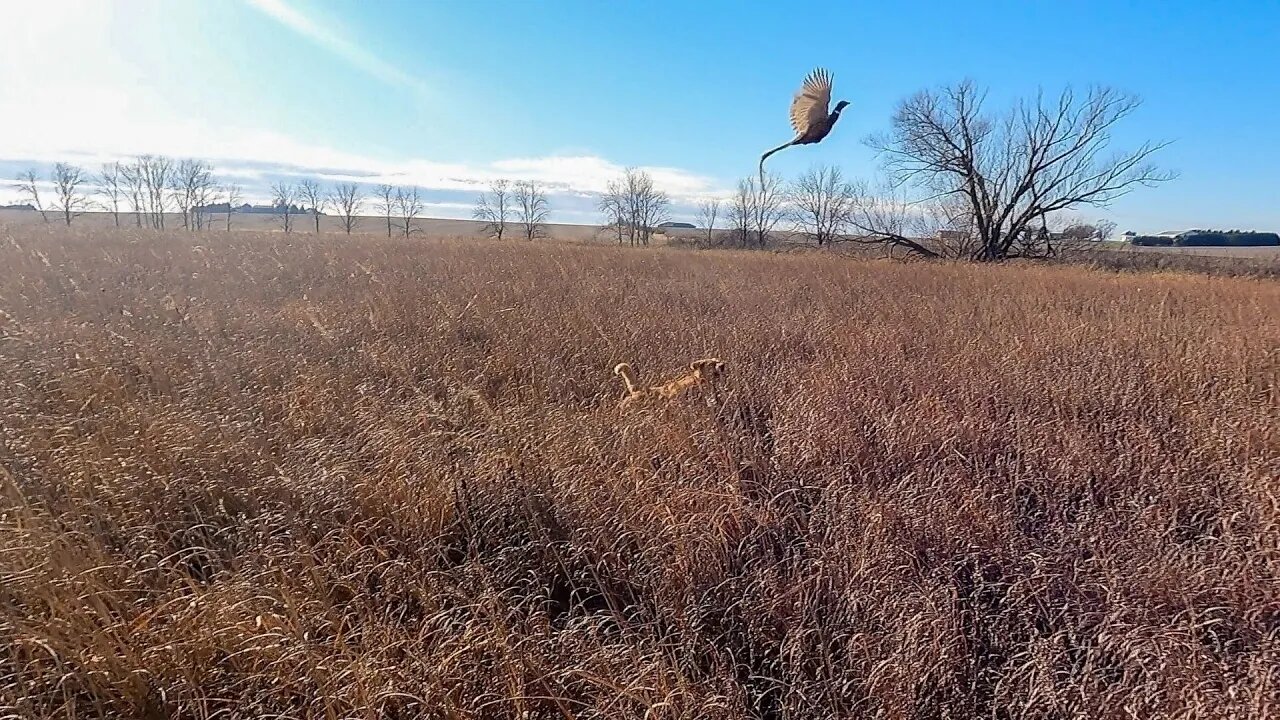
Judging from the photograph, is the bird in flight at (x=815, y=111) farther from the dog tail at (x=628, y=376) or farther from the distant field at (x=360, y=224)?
the distant field at (x=360, y=224)

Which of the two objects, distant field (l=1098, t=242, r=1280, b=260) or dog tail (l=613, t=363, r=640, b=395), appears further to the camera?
distant field (l=1098, t=242, r=1280, b=260)

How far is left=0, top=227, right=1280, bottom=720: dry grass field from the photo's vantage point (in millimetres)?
1557

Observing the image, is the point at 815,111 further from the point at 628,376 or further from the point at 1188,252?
the point at 1188,252

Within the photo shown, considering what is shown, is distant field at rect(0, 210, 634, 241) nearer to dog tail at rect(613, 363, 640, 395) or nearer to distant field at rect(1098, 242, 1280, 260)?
distant field at rect(1098, 242, 1280, 260)

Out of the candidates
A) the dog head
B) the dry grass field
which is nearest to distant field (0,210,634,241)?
the dog head

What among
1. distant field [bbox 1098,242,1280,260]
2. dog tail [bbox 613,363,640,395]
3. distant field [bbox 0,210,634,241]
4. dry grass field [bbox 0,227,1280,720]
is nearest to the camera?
dry grass field [bbox 0,227,1280,720]

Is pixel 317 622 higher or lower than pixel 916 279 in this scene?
lower

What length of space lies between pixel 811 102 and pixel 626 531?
3621mm

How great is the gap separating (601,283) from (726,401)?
16.7 feet

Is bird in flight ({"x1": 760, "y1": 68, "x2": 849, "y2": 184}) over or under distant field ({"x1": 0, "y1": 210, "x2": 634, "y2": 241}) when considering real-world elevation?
under

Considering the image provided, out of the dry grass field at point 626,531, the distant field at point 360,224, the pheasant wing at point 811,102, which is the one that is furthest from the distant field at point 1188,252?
the distant field at point 360,224

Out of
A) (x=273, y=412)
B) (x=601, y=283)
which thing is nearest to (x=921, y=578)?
(x=273, y=412)

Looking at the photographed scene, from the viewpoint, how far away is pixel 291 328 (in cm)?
506

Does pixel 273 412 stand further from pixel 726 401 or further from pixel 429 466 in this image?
pixel 726 401
